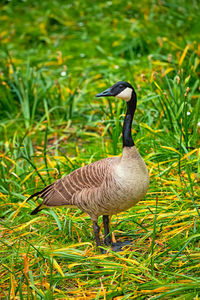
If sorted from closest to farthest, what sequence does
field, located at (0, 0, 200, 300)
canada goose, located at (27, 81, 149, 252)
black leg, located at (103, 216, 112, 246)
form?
field, located at (0, 0, 200, 300)
canada goose, located at (27, 81, 149, 252)
black leg, located at (103, 216, 112, 246)

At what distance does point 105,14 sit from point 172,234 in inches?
313

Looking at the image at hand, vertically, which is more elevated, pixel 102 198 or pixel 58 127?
pixel 102 198

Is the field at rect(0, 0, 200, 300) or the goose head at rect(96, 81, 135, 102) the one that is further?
the goose head at rect(96, 81, 135, 102)

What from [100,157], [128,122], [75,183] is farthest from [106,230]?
[100,157]

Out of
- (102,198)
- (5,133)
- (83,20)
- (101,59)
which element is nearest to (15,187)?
(5,133)

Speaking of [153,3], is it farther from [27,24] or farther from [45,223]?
[45,223]

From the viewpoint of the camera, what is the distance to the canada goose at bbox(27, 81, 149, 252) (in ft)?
11.5

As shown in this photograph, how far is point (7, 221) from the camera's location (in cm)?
430

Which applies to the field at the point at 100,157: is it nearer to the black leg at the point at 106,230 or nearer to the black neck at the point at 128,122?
the black leg at the point at 106,230

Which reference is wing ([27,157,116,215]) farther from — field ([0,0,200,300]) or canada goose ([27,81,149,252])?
field ([0,0,200,300])

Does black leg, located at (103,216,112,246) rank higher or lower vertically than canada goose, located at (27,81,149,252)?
lower

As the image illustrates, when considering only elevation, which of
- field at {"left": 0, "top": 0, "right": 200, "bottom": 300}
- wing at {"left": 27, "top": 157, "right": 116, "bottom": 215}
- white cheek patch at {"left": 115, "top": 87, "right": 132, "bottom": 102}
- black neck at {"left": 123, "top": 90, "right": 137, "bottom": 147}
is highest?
white cheek patch at {"left": 115, "top": 87, "right": 132, "bottom": 102}

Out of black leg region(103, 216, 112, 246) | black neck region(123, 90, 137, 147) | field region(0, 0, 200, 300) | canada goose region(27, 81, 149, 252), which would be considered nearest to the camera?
field region(0, 0, 200, 300)

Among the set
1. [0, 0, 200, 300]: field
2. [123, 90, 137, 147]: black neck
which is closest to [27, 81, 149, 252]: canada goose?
[123, 90, 137, 147]: black neck
